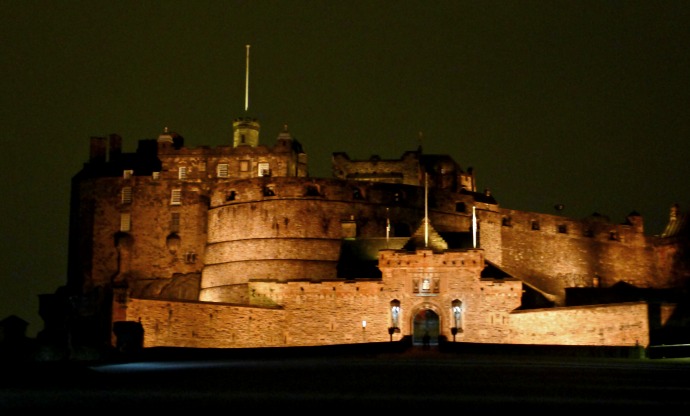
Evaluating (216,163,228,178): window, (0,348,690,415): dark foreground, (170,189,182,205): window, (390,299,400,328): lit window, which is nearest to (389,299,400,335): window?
(390,299,400,328): lit window

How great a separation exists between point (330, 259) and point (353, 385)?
34.5 meters

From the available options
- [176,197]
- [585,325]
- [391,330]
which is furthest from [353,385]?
[176,197]

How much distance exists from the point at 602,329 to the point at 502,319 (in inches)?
161

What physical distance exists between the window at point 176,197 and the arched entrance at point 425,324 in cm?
1888

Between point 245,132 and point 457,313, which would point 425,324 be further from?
point 245,132

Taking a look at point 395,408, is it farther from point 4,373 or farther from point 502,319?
point 502,319

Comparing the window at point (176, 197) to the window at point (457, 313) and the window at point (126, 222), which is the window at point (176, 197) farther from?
the window at point (457, 313)

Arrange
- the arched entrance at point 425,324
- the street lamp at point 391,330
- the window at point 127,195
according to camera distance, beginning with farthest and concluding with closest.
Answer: the window at point 127,195 < the arched entrance at point 425,324 < the street lamp at point 391,330

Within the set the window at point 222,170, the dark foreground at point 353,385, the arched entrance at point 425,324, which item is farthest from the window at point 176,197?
the dark foreground at point 353,385

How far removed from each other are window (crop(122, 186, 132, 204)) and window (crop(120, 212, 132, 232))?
0.69 m

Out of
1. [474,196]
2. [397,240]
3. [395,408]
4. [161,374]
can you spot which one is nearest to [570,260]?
[474,196]

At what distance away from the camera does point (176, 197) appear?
5966 cm

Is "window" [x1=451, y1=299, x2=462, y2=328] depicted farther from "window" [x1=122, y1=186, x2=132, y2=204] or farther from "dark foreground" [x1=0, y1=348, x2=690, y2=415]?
"window" [x1=122, y1=186, x2=132, y2=204]

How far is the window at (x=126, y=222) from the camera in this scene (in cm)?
5922
